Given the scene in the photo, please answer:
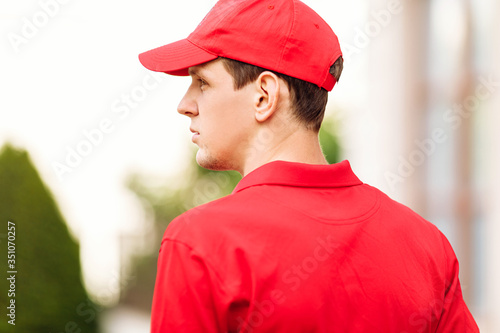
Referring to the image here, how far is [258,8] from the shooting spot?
4.16 ft

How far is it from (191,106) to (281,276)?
1.42ft

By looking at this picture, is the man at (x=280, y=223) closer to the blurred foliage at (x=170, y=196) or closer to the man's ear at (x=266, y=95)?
the man's ear at (x=266, y=95)

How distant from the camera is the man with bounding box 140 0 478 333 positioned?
1.03 m

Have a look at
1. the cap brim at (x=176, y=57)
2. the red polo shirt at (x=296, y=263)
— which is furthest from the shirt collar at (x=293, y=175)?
the cap brim at (x=176, y=57)

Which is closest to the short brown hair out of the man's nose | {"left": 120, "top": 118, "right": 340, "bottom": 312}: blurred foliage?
the man's nose

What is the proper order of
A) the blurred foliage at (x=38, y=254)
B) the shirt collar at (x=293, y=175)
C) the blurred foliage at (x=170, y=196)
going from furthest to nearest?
1. the blurred foliage at (x=170, y=196)
2. the blurred foliage at (x=38, y=254)
3. the shirt collar at (x=293, y=175)

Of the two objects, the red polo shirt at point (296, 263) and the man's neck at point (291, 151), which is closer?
the red polo shirt at point (296, 263)

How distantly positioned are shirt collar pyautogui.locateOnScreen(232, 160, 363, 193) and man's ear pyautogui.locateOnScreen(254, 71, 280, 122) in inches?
3.8

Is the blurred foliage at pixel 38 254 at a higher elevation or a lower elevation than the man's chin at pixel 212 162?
lower

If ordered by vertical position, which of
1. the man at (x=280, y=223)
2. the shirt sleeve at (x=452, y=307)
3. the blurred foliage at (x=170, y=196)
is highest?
the man at (x=280, y=223)

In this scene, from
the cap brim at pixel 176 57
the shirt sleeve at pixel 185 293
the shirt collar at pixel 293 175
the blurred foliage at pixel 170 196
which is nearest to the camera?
the shirt sleeve at pixel 185 293

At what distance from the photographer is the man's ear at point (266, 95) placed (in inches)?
47.2

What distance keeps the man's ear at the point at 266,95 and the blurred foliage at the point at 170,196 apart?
6.12 m

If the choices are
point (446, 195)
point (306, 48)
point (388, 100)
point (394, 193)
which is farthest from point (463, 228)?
point (306, 48)
